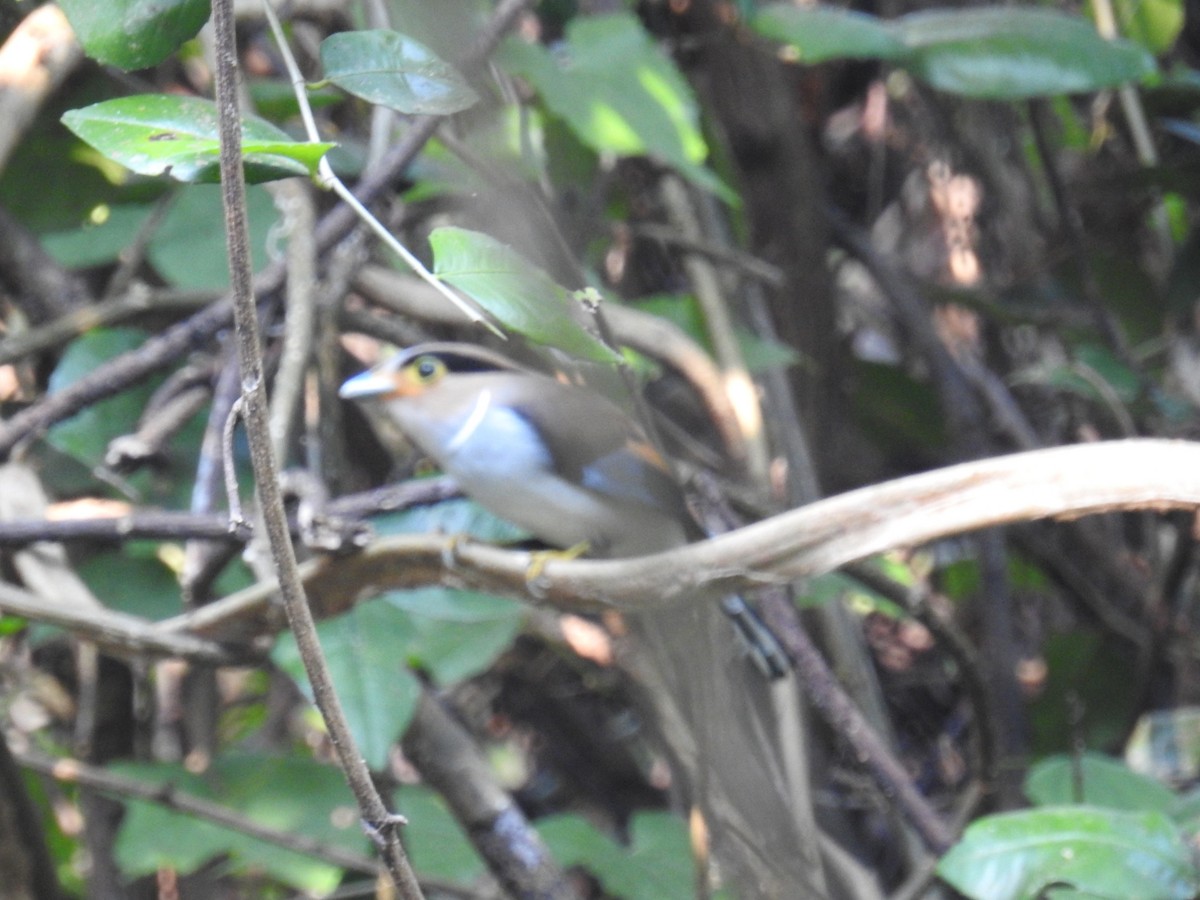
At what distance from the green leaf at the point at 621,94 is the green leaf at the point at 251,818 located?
1111mm

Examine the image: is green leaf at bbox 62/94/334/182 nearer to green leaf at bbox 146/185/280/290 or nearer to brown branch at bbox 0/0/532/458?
brown branch at bbox 0/0/532/458

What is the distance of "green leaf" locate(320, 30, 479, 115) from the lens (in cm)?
84

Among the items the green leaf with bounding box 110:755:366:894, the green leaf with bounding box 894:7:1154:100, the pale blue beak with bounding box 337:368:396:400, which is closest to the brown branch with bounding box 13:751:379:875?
the green leaf with bounding box 110:755:366:894

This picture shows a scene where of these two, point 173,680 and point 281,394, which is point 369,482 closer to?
point 173,680

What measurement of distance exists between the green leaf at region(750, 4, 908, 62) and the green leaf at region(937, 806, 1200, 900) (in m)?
1.42

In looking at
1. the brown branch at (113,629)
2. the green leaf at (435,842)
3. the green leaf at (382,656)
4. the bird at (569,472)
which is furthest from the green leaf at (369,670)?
the green leaf at (435,842)

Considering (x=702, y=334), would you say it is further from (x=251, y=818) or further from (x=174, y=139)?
(x=174, y=139)

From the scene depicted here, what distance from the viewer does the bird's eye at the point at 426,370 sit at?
2.08 meters

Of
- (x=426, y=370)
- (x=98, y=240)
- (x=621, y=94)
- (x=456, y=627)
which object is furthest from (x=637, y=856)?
(x=98, y=240)

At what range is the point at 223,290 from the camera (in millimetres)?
2141

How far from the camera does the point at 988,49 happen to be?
2.53 m

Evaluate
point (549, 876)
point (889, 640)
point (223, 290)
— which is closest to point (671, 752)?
point (549, 876)

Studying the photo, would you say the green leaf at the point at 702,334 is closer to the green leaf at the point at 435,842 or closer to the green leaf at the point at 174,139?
the green leaf at the point at 435,842

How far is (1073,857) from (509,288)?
3.02ft
